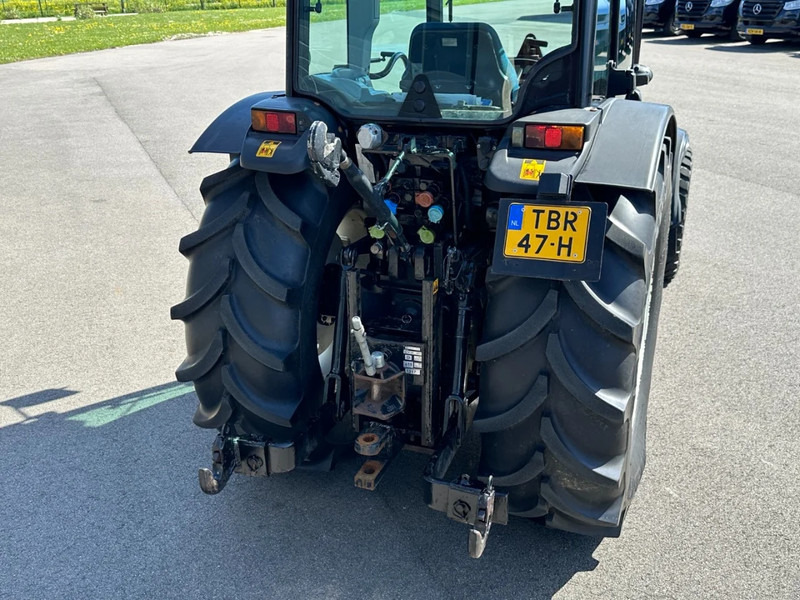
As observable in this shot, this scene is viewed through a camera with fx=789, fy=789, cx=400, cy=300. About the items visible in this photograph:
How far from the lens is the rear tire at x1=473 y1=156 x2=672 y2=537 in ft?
8.45

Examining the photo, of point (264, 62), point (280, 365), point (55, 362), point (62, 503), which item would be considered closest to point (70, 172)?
point (55, 362)

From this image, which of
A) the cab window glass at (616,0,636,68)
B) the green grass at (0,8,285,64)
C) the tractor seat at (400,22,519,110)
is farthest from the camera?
the green grass at (0,8,285,64)

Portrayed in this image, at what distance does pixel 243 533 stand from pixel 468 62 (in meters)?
2.08

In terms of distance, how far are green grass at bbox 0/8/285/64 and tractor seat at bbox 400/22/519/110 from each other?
19.5m

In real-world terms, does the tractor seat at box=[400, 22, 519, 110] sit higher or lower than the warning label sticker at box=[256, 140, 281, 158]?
higher

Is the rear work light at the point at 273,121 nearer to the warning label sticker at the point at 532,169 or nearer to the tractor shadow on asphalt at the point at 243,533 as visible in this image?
the warning label sticker at the point at 532,169

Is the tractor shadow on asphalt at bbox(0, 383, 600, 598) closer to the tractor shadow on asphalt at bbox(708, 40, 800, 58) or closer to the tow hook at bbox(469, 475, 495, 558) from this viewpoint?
the tow hook at bbox(469, 475, 495, 558)

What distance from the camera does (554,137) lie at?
8.85 feet

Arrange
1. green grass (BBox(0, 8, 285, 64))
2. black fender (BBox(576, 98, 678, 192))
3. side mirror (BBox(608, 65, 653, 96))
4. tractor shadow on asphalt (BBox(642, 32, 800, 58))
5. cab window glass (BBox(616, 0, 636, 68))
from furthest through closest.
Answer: green grass (BBox(0, 8, 285, 64))
tractor shadow on asphalt (BBox(642, 32, 800, 58))
cab window glass (BBox(616, 0, 636, 68))
side mirror (BBox(608, 65, 653, 96))
black fender (BBox(576, 98, 678, 192))

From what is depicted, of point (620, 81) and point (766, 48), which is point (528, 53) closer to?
point (620, 81)

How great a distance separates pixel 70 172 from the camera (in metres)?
9.17

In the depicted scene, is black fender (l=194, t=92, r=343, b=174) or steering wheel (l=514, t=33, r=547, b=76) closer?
black fender (l=194, t=92, r=343, b=174)

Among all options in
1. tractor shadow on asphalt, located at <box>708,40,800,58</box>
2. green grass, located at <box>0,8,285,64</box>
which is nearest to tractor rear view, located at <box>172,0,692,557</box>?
tractor shadow on asphalt, located at <box>708,40,800,58</box>

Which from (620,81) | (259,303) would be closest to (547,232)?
(259,303)
